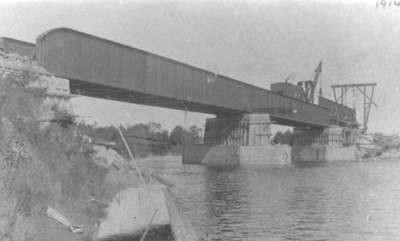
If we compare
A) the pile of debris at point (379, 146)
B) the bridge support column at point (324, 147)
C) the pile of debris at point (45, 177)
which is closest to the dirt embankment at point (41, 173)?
the pile of debris at point (45, 177)

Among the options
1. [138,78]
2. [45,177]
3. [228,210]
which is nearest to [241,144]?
[138,78]

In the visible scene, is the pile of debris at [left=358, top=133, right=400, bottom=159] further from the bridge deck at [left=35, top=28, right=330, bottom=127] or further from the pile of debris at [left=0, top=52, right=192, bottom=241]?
the pile of debris at [left=0, top=52, right=192, bottom=241]

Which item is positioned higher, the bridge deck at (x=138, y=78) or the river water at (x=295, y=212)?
the bridge deck at (x=138, y=78)

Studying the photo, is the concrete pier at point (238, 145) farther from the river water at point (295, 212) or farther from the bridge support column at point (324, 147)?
the river water at point (295, 212)

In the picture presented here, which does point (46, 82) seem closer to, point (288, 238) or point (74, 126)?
point (74, 126)

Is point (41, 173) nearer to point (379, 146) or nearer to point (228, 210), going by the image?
point (228, 210)

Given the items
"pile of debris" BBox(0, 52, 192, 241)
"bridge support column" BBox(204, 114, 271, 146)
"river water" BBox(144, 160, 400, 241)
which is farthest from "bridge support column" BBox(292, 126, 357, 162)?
"pile of debris" BBox(0, 52, 192, 241)

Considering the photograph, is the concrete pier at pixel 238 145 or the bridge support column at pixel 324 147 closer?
the concrete pier at pixel 238 145

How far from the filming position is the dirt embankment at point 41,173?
348 inches

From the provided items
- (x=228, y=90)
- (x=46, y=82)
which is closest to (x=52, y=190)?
(x=46, y=82)

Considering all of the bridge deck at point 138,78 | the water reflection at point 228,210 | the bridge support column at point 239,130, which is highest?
the bridge deck at point 138,78

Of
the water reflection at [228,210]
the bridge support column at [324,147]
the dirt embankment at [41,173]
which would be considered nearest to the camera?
the dirt embankment at [41,173]

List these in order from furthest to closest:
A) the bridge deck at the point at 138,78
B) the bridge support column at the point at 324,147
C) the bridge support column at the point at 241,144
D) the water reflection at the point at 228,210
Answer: the bridge support column at the point at 324,147 → the bridge support column at the point at 241,144 → the bridge deck at the point at 138,78 → the water reflection at the point at 228,210

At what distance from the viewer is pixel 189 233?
11891 millimetres
